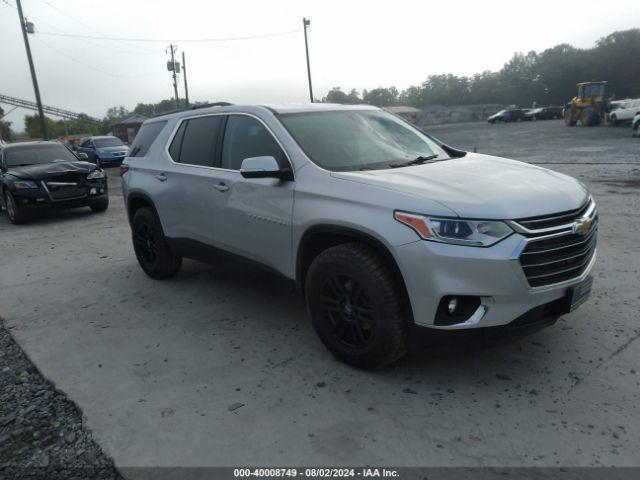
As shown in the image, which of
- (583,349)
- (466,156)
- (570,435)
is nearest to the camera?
(570,435)

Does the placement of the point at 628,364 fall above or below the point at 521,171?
below

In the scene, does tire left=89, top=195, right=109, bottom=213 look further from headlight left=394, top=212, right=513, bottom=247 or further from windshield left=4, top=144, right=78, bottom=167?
headlight left=394, top=212, right=513, bottom=247

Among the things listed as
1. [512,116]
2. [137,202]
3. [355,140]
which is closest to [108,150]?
[137,202]

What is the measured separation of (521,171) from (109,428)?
124 inches

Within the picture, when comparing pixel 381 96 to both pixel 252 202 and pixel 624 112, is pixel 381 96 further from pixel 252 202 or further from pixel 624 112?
pixel 252 202

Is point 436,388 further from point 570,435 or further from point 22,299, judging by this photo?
point 22,299

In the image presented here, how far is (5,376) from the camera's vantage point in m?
3.88

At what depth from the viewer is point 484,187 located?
3268mm

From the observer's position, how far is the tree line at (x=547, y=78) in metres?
74.7

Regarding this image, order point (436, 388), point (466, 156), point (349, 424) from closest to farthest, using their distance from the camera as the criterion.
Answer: point (349, 424) → point (436, 388) → point (466, 156)

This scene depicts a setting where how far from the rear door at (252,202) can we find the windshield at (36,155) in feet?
26.5

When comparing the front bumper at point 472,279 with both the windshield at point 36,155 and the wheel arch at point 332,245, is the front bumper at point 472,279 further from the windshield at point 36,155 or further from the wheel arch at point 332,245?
the windshield at point 36,155

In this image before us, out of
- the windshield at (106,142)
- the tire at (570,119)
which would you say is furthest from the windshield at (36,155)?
the tire at (570,119)

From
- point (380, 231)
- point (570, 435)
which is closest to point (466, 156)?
point (380, 231)
